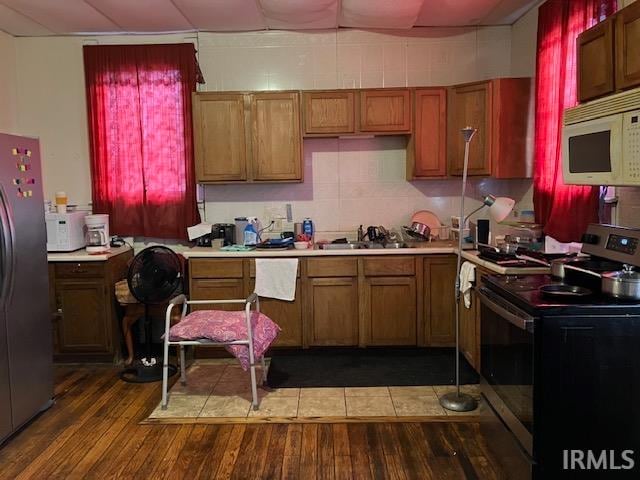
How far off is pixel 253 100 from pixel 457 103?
159 cm

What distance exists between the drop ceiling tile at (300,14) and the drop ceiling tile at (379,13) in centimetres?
10

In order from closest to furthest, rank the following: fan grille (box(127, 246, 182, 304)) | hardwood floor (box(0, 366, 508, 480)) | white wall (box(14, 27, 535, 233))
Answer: hardwood floor (box(0, 366, 508, 480))
fan grille (box(127, 246, 182, 304))
white wall (box(14, 27, 535, 233))

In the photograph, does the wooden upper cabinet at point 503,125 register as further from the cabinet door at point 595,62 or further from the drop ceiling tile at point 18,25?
the drop ceiling tile at point 18,25

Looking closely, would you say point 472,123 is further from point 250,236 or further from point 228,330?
point 228,330

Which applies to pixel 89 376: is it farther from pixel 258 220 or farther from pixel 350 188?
pixel 350 188

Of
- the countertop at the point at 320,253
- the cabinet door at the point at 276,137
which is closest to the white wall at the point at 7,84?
the countertop at the point at 320,253

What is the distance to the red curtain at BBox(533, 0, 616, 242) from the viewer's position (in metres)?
3.11

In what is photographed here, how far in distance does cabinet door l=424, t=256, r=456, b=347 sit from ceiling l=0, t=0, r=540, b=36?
1.84 m

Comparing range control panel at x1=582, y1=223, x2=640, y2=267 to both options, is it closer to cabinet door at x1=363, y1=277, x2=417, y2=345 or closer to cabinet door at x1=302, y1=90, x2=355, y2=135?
cabinet door at x1=363, y1=277, x2=417, y2=345

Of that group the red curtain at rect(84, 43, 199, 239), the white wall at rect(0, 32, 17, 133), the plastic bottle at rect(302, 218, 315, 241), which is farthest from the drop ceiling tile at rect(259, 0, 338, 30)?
the white wall at rect(0, 32, 17, 133)

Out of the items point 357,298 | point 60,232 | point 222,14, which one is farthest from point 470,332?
point 60,232

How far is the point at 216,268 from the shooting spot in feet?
13.7

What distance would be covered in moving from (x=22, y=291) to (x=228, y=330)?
1137mm

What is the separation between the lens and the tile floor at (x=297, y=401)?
3.25 meters
